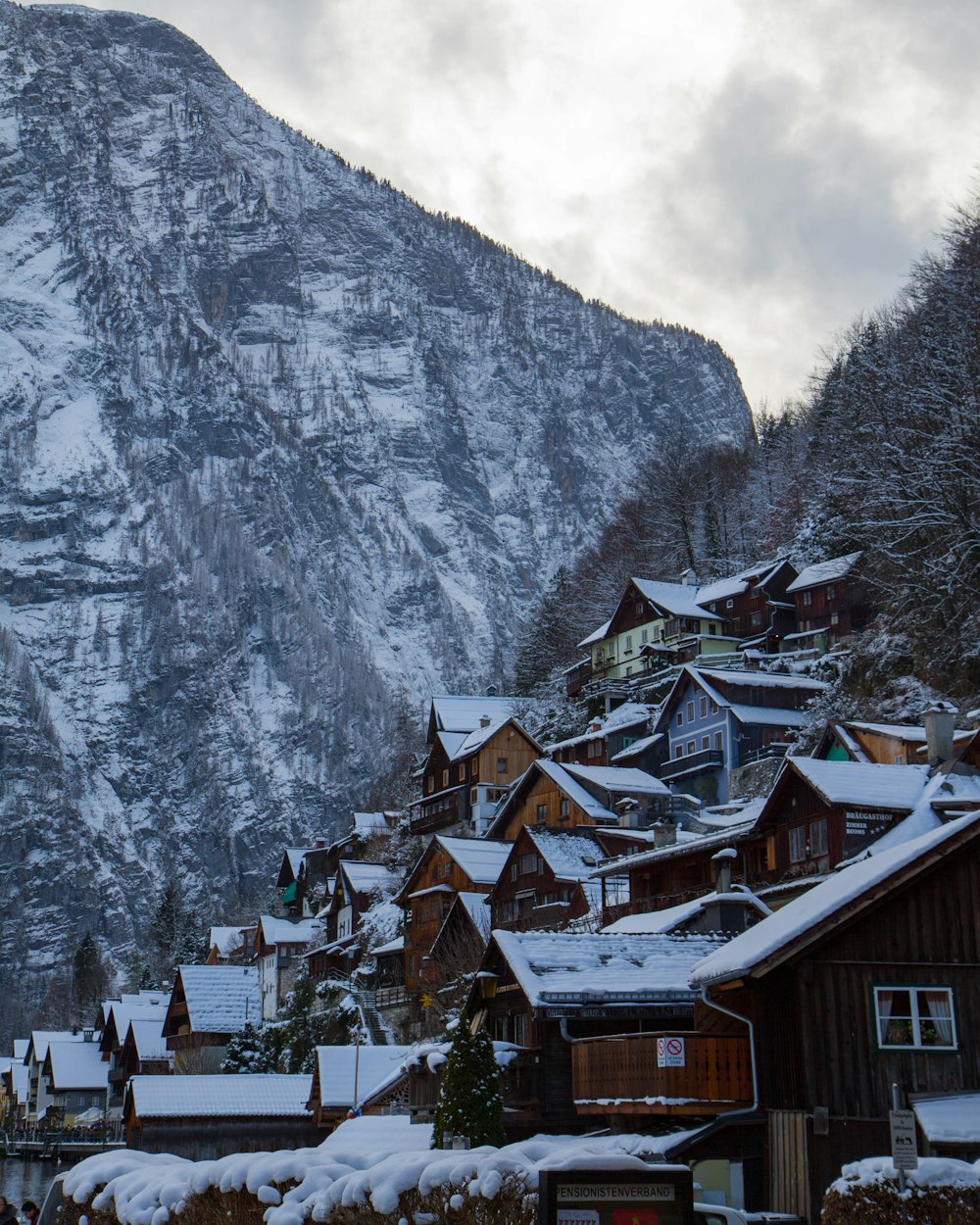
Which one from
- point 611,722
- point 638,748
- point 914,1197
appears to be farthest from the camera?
point 611,722

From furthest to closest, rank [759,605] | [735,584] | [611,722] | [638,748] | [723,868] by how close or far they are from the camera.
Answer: [735,584]
[759,605]
[611,722]
[638,748]
[723,868]

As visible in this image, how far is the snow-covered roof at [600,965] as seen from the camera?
28.7m

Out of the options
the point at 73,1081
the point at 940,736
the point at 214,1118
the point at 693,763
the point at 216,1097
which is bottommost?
the point at 73,1081

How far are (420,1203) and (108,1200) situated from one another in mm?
5868

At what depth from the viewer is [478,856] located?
64938 millimetres

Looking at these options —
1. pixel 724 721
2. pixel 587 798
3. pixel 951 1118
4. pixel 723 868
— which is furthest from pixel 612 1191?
pixel 724 721

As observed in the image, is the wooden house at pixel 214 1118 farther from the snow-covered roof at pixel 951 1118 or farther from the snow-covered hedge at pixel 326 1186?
the snow-covered roof at pixel 951 1118

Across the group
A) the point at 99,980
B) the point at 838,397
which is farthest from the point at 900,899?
the point at 99,980

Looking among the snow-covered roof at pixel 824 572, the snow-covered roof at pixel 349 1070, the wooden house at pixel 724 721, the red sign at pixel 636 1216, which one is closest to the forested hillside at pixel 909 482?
the snow-covered roof at pixel 824 572

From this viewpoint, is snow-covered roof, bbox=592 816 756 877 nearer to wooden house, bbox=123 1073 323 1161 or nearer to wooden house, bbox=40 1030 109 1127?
wooden house, bbox=123 1073 323 1161

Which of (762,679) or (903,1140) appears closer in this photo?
(903,1140)

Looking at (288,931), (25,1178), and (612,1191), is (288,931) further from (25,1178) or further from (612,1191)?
(612,1191)

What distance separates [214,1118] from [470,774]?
32473 mm

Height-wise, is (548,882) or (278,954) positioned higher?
(548,882)
